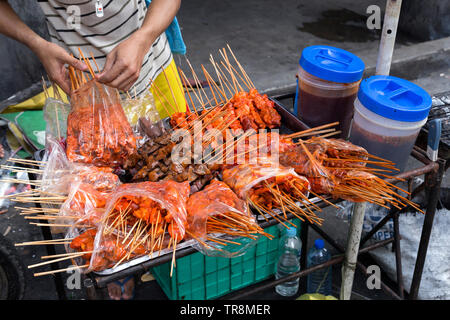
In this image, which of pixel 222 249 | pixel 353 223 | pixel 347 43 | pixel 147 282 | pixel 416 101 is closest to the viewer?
pixel 222 249

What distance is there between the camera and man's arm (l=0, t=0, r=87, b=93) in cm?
215

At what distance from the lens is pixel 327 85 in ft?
7.73

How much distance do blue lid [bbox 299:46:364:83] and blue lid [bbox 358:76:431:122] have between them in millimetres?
135

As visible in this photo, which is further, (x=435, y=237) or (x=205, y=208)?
(x=435, y=237)

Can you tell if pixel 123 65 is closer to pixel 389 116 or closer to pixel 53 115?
pixel 53 115

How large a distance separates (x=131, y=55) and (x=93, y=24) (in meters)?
0.55

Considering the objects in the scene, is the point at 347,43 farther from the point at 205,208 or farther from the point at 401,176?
the point at 205,208

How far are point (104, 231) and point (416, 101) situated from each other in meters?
1.61

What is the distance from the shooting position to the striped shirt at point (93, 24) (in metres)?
2.43

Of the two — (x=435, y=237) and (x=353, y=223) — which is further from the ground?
(x=353, y=223)

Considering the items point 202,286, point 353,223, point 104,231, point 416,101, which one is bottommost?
point 202,286

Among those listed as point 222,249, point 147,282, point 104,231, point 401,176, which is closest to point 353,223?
point 401,176
